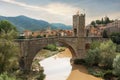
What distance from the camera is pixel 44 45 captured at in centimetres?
3450

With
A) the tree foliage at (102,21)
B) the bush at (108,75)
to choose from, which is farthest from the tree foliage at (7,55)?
the tree foliage at (102,21)

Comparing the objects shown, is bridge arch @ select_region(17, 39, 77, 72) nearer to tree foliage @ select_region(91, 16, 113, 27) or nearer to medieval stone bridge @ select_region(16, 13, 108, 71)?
medieval stone bridge @ select_region(16, 13, 108, 71)

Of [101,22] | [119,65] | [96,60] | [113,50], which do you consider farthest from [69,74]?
[101,22]

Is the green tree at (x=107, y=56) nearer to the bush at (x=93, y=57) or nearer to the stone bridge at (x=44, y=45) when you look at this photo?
the bush at (x=93, y=57)

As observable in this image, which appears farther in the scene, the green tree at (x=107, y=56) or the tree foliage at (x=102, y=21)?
the tree foliage at (x=102, y=21)

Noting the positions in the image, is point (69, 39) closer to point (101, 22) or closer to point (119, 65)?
point (119, 65)

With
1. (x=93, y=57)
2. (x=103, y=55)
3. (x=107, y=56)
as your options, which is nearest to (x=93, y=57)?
(x=93, y=57)

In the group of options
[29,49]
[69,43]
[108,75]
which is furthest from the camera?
[69,43]

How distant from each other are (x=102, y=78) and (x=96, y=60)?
555 centimetres

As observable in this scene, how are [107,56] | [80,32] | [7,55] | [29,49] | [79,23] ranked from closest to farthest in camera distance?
[7,55] → [29,49] → [107,56] → [80,32] → [79,23]

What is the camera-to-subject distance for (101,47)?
3522 cm

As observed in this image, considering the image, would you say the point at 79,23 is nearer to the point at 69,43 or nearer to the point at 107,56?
the point at 69,43

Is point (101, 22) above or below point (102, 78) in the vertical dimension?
above

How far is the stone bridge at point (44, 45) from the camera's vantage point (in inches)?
1273
